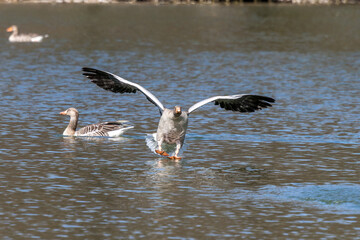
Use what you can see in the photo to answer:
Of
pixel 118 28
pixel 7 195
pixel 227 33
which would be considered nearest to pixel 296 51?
pixel 227 33

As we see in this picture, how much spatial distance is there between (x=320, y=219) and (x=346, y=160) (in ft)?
20.6

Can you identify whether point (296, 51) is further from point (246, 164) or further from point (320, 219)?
point (320, 219)

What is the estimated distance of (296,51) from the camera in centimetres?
5834

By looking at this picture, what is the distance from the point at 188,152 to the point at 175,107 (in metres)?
2.64

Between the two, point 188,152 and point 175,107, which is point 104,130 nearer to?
point 188,152

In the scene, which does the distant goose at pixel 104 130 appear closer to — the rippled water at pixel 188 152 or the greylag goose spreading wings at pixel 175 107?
the rippled water at pixel 188 152

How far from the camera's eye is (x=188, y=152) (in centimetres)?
2352

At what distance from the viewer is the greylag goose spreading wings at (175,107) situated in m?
21.8

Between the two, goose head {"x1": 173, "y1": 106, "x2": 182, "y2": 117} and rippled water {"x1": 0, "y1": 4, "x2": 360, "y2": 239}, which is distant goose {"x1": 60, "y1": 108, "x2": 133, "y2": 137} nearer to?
rippled water {"x1": 0, "y1": 4, "x2": 360, "y2": 239}

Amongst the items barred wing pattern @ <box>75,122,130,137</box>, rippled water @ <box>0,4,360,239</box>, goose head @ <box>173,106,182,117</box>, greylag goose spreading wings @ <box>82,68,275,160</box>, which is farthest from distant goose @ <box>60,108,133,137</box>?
goose head @ <box>173,106,182,117</box>

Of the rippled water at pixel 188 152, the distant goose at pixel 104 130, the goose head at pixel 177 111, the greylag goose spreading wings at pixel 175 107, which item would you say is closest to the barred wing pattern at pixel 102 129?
the distant goose at pixel 104 130

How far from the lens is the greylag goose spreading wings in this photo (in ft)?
71.4

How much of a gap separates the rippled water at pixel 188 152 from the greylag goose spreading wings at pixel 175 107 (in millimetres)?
636

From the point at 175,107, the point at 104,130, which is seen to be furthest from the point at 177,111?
the point at 104,130
